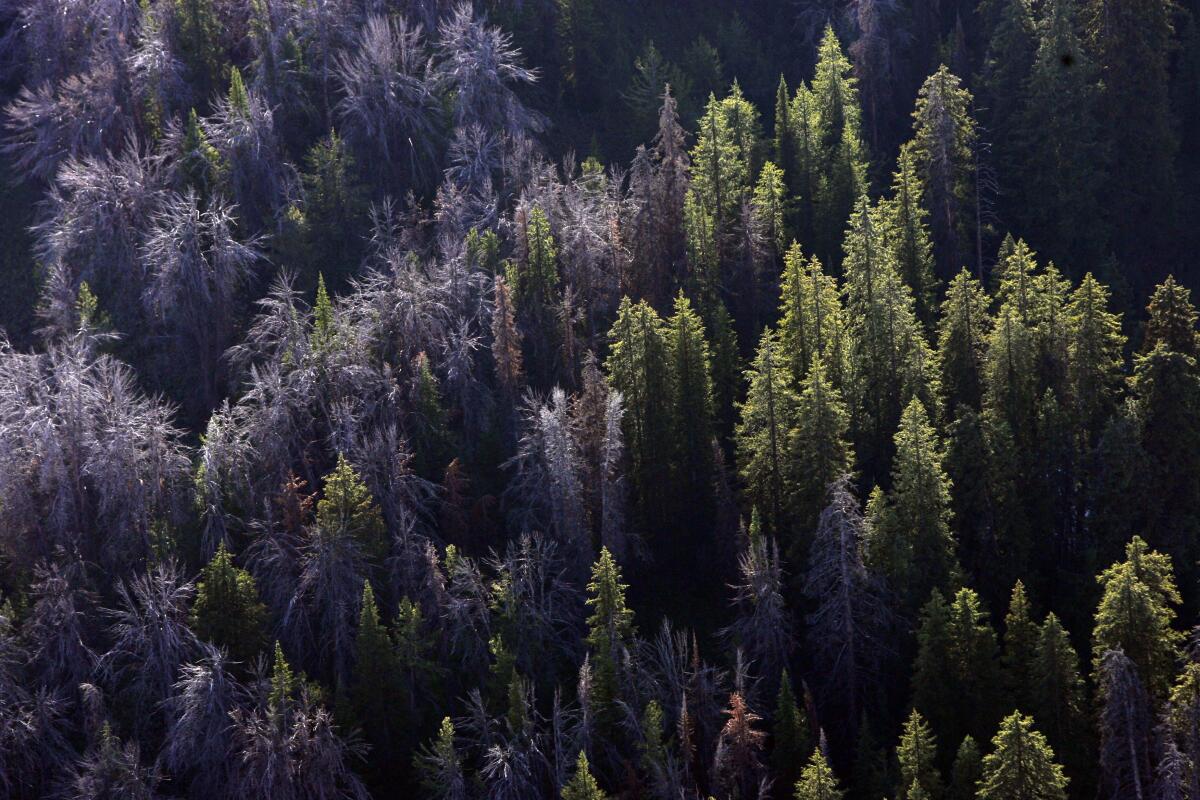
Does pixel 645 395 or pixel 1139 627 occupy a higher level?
pixel 645 395

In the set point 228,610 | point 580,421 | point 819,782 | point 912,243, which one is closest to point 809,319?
point 912,243

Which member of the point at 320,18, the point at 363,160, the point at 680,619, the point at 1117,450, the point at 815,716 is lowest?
the point at 815,716

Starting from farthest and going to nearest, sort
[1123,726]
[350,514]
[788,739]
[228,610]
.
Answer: [350,514] < [228,610] < [788,739] < [1123,726]

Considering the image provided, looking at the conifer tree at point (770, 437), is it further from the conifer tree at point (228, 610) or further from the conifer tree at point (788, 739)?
the conifer tree at point (228, 610)

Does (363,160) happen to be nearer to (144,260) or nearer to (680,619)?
(144,260)

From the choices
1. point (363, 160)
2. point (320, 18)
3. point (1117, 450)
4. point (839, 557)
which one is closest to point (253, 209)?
point (363, 160)

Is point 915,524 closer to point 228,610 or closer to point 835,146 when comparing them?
point 228,610

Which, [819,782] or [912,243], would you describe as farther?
[912,243]
